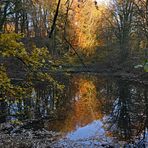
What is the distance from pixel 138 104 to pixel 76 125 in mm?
6800

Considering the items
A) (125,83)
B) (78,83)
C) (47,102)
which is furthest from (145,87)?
(47,102)

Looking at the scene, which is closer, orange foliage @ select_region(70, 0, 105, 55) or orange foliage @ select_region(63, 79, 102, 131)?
orange foliage @ select_region(63, 79, 102, 131)

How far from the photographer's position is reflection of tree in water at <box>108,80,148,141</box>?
54.3 feet

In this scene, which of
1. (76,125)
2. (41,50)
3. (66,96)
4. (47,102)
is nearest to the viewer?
(41,50)

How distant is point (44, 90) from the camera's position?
28.4 m

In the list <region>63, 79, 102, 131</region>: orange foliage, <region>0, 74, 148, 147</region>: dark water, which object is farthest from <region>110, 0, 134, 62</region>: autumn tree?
<region>0, 74, 148, 147</region>: dark water

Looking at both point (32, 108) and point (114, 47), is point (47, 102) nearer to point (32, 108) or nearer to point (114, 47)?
point (32, 108)

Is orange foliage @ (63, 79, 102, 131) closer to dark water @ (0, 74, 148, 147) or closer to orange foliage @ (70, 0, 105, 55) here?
dark water @ (0, 74, 148, 147)

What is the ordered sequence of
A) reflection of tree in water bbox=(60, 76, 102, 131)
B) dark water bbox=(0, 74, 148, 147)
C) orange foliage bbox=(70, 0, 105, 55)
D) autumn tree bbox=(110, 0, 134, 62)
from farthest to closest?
autumn tree bbox=(110, 0, 134, 62) → orange foliage bbox=(70, 0, 105, 55) → reflection of tree in water bbox=(60, 76, 102, 131) → dark water bbox=(0, 74, 148, 147)

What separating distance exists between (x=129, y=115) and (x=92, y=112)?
248cm

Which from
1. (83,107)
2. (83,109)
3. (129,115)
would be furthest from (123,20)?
Answer: (129,115)

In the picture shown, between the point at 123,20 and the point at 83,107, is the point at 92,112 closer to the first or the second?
the point at 83,107

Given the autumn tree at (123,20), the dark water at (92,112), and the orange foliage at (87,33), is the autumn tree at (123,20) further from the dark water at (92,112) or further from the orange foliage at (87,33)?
the dark water at (92,112)

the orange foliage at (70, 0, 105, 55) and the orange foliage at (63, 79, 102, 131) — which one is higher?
the orange foliage at (70, 0, 105, 55)
